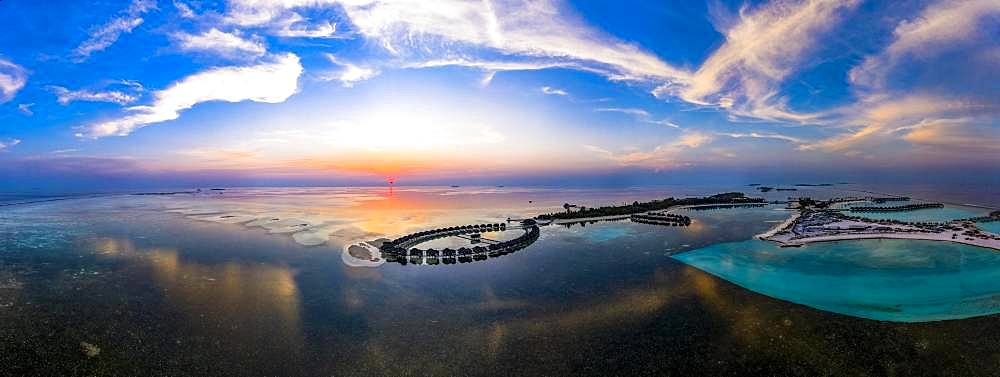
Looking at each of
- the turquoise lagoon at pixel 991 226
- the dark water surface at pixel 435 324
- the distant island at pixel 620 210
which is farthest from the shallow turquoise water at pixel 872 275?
the distant island at pixel 620 210

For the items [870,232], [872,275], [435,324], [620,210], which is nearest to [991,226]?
[870,232]

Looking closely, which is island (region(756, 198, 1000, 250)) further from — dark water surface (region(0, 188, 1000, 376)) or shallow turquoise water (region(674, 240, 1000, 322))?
dark water surface (region(0, 188, 1000, 376))

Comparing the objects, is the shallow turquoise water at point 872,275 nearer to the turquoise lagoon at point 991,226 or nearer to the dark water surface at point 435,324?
the dark water surface at point 435,324

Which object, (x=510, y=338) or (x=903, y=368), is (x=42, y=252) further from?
(x=903, y=368)

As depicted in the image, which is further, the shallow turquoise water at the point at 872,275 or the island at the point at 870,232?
the island at the point at 870,232

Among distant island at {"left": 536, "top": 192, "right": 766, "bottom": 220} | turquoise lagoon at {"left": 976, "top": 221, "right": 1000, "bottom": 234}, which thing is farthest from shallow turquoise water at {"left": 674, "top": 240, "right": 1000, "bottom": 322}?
distant island at {"left": 536, "top": 192, "right": 766, "bottom": 220}

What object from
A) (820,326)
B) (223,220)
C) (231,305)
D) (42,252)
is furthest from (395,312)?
(223,220)
